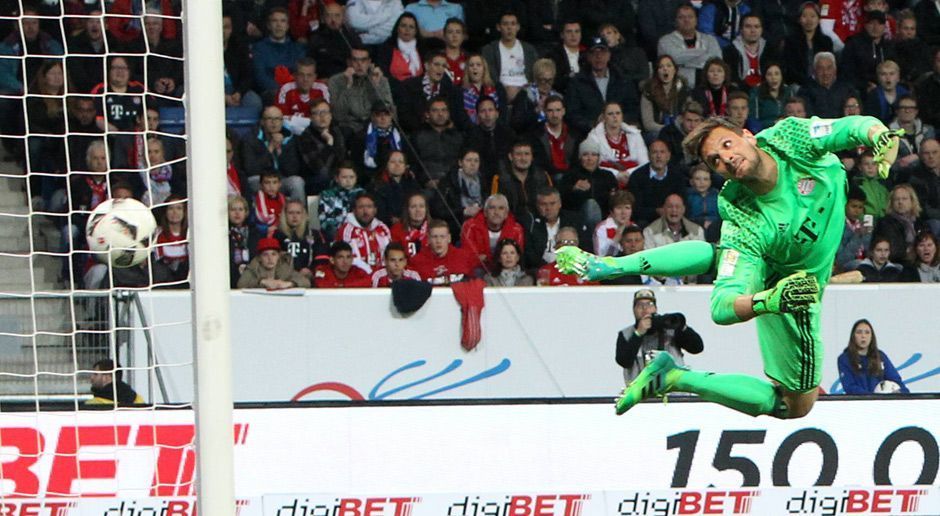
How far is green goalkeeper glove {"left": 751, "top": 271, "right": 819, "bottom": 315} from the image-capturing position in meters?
6.47

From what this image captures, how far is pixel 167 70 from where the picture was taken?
11.8 meters

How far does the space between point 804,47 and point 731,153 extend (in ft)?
21.0

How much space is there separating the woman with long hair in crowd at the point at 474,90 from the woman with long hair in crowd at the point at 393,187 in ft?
2.01

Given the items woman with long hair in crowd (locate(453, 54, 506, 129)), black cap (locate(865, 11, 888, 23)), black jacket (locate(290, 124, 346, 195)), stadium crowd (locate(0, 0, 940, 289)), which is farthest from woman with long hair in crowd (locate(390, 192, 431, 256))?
black cap (locate(865, 11, 888, 23))

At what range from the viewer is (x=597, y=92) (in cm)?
1240

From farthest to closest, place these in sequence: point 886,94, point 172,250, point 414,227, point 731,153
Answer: point 886,94
point 414,227
point 172,250
point 731,153

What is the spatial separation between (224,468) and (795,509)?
15.8 ft

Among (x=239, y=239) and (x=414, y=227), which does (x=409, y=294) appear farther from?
(x=239, y=239)

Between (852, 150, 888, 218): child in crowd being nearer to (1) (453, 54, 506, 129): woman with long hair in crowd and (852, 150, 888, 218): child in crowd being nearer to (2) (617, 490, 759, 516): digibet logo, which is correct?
(1) (453, 54, 506, 129): woman with long hair in crowd

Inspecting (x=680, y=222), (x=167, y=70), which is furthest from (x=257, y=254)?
(x=680, y=222)

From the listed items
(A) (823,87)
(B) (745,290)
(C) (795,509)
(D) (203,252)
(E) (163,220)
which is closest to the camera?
(D) (203,252)

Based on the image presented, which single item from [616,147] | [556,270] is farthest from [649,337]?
[616,147]

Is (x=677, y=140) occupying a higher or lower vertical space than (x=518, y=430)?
higher

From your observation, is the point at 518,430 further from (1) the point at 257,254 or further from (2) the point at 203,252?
(2) the point at 203,252
